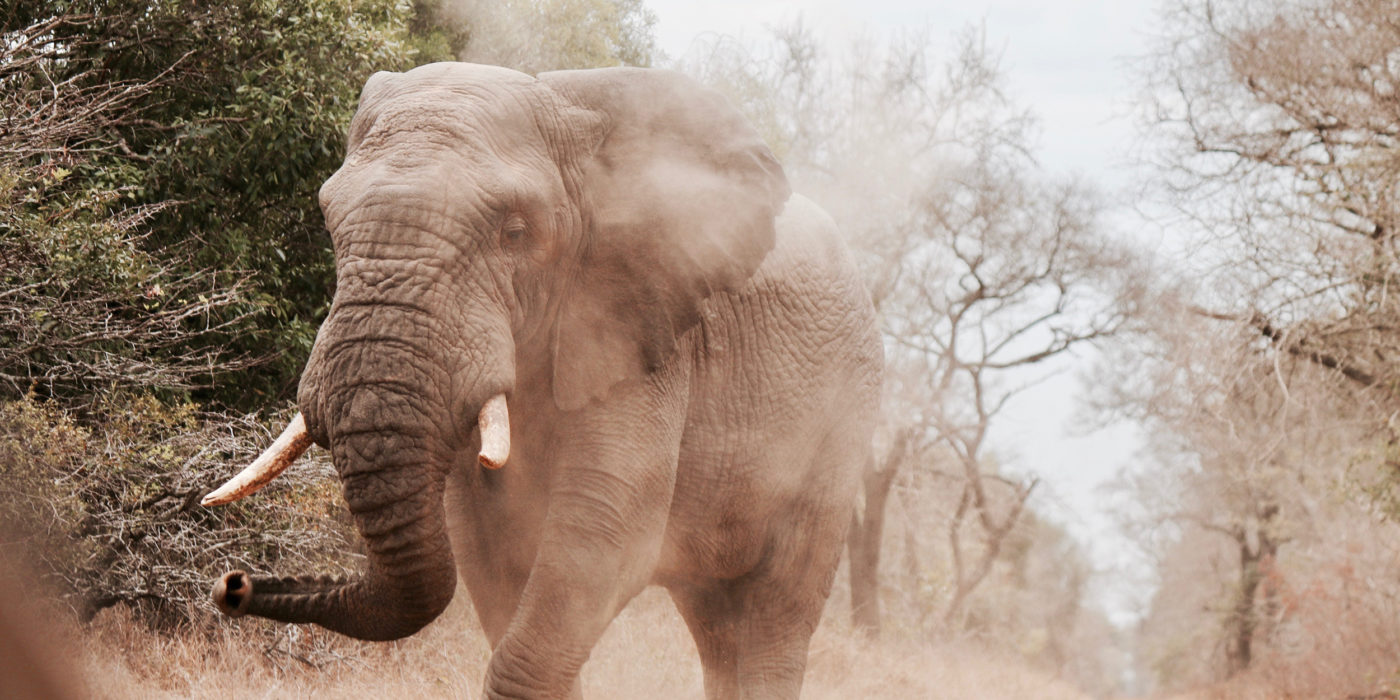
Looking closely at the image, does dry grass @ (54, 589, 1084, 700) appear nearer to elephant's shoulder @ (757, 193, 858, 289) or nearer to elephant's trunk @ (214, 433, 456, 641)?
elephant's trunk @ (214, 433, 456, 641)

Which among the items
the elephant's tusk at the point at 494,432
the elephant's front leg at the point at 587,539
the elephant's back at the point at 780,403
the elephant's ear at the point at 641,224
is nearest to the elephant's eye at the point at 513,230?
the elephant's ear at the point at 641,224

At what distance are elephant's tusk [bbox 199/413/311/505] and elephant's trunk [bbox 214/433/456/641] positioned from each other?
0.26 metres

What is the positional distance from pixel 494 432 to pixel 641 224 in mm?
999

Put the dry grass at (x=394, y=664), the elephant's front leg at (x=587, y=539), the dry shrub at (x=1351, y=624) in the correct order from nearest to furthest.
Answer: the elephant's front leg at (x=587, y=539), the dry grass at (x=394, y=664), the dry shrub at (x=1351, y=624)

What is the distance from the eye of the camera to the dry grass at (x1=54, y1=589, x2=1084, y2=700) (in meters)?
6.23

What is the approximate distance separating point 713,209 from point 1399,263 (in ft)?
35.3

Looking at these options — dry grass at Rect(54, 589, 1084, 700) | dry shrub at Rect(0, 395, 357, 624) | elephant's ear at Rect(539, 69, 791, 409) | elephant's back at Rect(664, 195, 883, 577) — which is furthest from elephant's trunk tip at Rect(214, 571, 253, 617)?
dry shrub at Rect(0, 395, 357, 624)

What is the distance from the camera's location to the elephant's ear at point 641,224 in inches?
159

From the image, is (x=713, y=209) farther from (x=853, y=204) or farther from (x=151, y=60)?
(x=853, y=204)

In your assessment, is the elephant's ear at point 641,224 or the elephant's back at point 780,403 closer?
the elephant's ear at point 641,224

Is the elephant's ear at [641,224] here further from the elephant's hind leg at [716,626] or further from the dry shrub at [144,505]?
the dry shrub at [144,505]

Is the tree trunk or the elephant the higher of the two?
the tree trunk

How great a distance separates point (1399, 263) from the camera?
12.4 m

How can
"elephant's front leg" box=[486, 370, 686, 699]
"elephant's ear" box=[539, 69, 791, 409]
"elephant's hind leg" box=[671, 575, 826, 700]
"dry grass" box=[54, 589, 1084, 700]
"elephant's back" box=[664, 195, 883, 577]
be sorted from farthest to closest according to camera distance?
"dry grass" box=[54, 589, 1084, 700] → "elephant's hind leg" box=[671, 575, 826, 700] → "elephant's back" box=[664, 195, 883, 577] → "elephant's ear" box=[539, 69, 791, 409] → "elephant's front leg" box=[486, 370, 686, 699]
